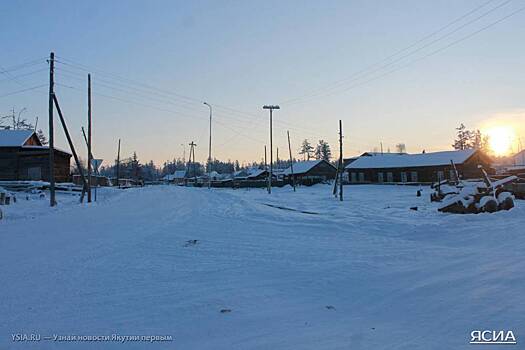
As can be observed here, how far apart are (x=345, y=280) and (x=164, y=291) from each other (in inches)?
123

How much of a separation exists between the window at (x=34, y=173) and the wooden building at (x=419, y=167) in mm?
46907

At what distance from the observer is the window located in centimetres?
3775

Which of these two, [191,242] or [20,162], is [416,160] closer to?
[20,162]

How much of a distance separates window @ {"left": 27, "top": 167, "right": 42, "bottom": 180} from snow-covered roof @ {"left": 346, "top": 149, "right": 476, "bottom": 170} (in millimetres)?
49457

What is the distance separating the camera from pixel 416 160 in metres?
Result: 61.5

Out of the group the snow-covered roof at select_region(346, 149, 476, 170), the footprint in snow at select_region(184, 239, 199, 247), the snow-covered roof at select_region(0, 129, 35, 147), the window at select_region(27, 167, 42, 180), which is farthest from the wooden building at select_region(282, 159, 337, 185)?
the footprint in snow at select_region(184, 239, 199, 247)

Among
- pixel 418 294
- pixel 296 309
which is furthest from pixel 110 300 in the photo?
pixel 418 294

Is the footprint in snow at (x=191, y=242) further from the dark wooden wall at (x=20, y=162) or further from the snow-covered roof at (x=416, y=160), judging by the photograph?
the snow-covered roof at (x=416, y=160)

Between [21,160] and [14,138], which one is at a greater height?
[14,138]

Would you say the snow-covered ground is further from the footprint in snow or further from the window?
the window

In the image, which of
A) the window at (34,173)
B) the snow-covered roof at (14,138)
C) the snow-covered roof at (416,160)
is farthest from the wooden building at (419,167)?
the snow-covered roof at (14,138)

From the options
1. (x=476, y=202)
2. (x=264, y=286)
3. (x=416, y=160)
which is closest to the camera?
(x=264, y=286)

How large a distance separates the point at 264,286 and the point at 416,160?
60.0m

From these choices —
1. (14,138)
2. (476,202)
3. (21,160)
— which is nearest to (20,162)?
(21,160)
